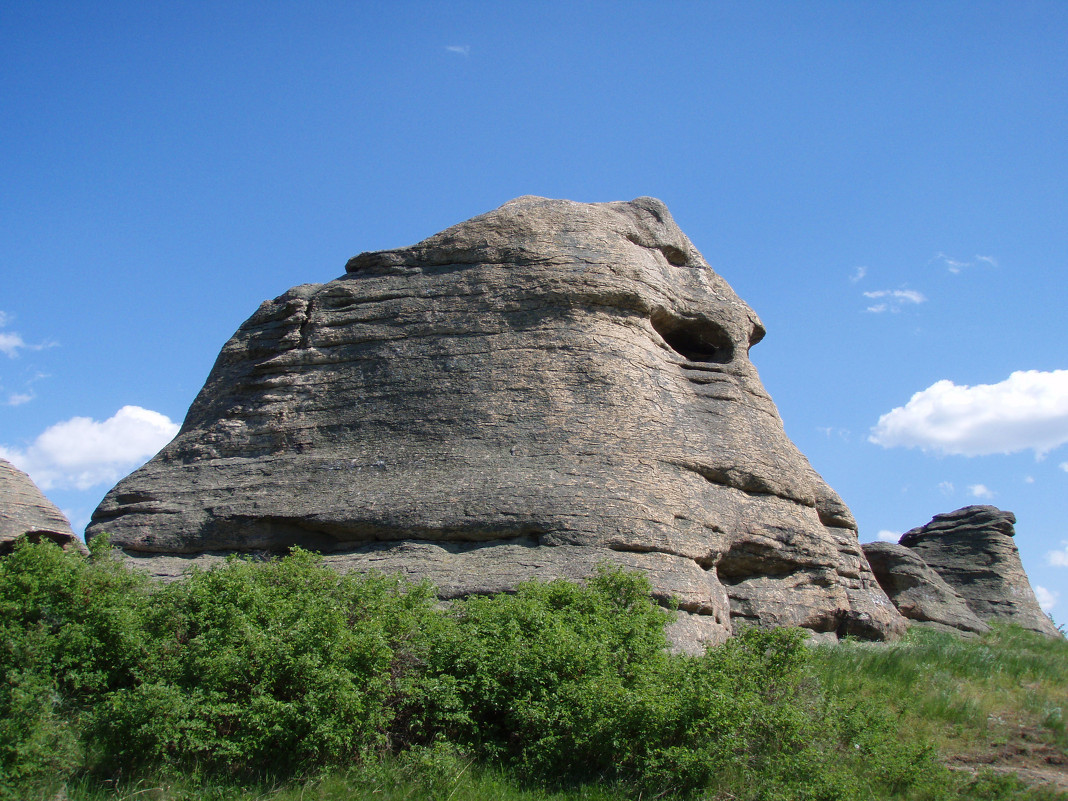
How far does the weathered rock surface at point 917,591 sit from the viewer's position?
18.0m

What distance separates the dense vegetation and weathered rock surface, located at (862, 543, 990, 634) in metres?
9.12

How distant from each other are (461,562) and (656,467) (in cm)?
324

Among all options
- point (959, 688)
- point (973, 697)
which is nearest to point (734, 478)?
point (959, 688)

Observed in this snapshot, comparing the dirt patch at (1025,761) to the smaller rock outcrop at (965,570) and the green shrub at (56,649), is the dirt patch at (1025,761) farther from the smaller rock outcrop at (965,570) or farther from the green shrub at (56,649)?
the smaller rock outcrop at (965,570)

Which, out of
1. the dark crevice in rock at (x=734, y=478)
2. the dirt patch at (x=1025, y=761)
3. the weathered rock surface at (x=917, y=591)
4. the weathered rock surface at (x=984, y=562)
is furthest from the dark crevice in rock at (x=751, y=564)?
the weathered rock surface at (x=984, y=562)

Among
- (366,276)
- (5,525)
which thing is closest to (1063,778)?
(366,276)

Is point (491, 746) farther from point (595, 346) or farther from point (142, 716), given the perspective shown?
point (595, 346)

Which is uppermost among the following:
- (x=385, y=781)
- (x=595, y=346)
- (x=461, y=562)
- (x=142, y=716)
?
(x=595, y=346)

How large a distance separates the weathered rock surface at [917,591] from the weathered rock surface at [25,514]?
15585 millimetres

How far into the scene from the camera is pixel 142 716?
722cm

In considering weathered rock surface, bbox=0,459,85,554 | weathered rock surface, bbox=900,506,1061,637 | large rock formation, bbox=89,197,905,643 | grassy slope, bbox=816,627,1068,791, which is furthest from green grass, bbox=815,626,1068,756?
weathered rock surface, bbox=0,459,85,554

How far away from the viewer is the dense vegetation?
717cm

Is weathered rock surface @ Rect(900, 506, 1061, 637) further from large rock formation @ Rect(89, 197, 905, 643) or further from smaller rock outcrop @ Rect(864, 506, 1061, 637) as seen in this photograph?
large rock formation @ Rect(89, 197, 905, 643)

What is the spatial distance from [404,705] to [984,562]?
61.9 ft
